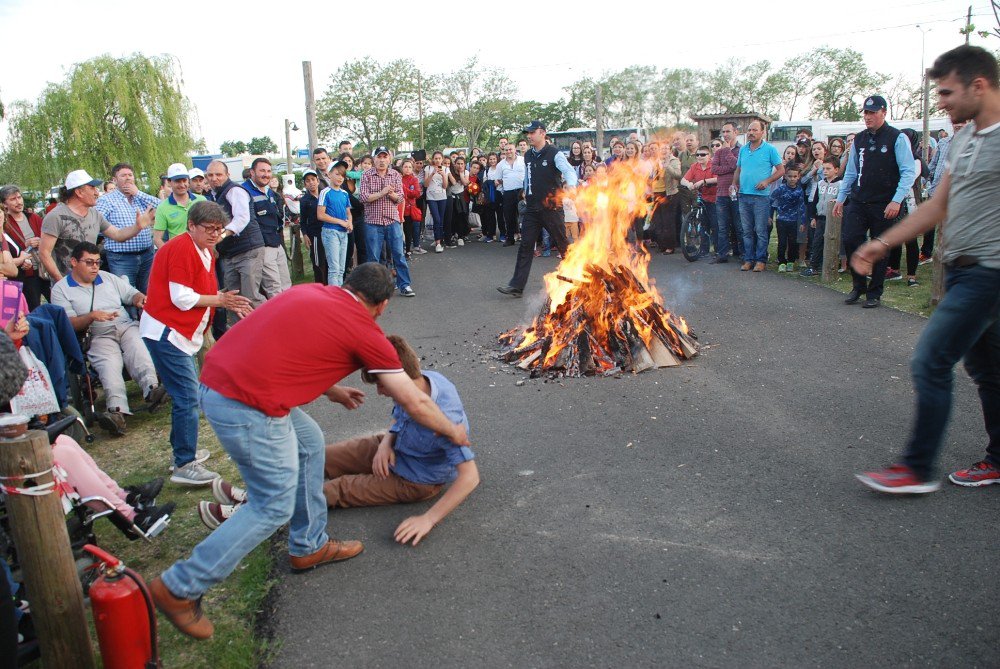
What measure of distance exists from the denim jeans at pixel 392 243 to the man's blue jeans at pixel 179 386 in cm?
628

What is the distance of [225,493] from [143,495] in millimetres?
456

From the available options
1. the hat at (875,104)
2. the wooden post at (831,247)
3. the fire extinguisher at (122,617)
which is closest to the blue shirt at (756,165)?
the wooden post at (831,247)

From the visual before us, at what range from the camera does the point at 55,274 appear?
7254 mm

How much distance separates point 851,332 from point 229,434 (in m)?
6.81

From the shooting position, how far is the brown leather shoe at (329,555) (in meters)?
3.73

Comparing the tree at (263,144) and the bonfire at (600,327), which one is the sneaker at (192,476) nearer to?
the bonfire at (600,327)

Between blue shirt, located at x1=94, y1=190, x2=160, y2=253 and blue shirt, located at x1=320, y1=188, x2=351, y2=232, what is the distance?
8.42 ft

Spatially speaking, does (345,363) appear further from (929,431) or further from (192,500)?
(929,431)

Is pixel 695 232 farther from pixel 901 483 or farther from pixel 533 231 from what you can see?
pixel 901 483

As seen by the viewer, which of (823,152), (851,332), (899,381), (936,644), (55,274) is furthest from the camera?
(823,152)

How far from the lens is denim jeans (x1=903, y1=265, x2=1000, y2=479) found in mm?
3799

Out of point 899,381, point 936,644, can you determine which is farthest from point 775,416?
point 936,644

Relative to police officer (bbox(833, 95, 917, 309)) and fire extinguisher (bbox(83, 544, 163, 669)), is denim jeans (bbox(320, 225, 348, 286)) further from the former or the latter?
fire extinguisher (bbox(83, 544, 163, 669))

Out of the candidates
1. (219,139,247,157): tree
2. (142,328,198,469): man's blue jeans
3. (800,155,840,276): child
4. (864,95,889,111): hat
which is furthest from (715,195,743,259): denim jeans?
(219,139,247,157): tree
